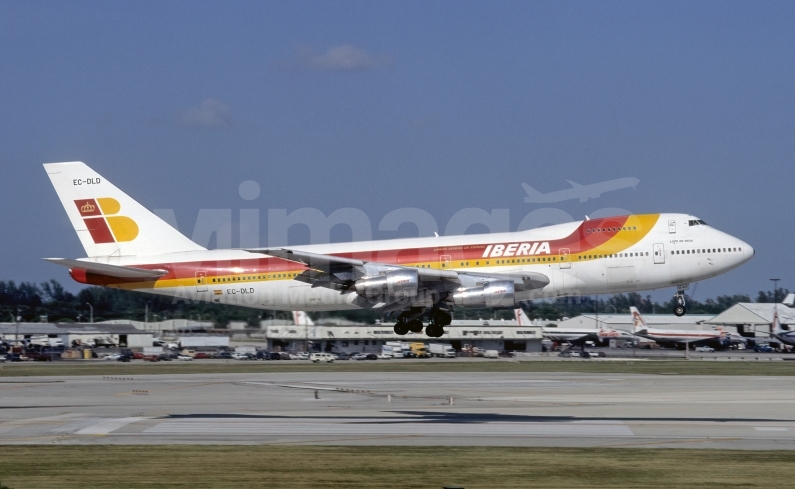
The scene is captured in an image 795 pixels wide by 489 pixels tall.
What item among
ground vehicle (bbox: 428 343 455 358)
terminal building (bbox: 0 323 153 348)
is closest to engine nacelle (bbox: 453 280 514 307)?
ground vehicle (bbox: 428 343 455 358)

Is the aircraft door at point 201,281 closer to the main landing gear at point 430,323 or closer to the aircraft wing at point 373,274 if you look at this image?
the aircraft wing at point 373,274

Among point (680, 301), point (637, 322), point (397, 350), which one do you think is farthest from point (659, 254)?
point (637, 322)

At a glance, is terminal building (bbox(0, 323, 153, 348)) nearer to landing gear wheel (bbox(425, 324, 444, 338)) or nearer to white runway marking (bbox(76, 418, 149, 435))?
landing gear wheel (bbox(425, 324, 444, 338))

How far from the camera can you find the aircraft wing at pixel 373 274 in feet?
138

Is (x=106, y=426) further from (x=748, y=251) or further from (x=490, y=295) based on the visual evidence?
(x=748, y=251)

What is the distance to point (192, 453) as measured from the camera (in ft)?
86.1

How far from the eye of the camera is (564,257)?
43.8m

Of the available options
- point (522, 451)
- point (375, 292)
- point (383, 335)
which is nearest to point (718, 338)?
point (383, 335)

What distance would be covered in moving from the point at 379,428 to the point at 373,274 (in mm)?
11731

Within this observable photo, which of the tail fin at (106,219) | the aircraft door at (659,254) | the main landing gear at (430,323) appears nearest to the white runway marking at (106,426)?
the main landing gear at (430,323)

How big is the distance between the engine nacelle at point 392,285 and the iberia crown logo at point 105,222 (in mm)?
14006

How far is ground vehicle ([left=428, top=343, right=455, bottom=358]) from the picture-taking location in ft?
298

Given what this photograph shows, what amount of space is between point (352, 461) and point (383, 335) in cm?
7268

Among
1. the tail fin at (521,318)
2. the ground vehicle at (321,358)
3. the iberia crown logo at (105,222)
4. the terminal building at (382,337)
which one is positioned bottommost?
the ground vehicle at (321,358)
